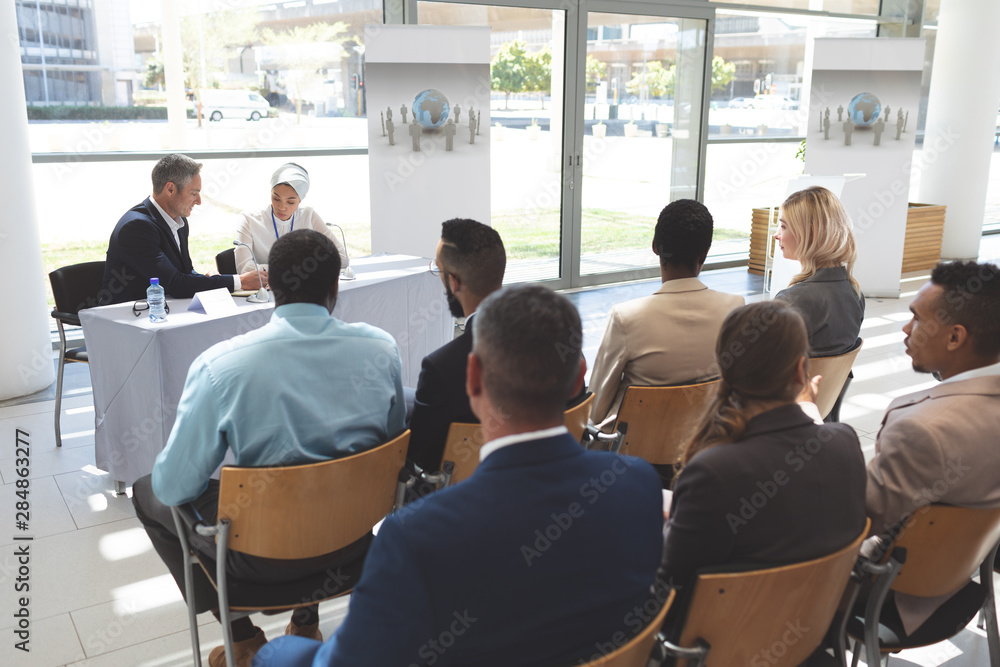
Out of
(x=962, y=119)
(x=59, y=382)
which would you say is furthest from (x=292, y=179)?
(x=962, y=119)

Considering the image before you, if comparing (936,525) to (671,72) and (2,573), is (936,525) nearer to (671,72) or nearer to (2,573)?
(2,573)

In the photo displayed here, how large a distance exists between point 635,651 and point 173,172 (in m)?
3.56

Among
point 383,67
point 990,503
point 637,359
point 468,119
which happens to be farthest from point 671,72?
point 990,503

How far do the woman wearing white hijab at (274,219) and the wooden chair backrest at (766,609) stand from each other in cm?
329

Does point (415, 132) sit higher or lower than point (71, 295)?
higher

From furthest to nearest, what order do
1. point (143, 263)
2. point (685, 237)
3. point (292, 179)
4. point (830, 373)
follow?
1. point (292, 179)
2. point (143, 263)
3. point (830, 373)
4. point (685, 237)

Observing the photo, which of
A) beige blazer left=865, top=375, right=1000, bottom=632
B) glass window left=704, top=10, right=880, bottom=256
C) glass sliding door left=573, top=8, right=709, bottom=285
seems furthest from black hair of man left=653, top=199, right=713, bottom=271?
glass window left=704, top=10, right=880, bottom=256

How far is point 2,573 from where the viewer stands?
9.67 feet

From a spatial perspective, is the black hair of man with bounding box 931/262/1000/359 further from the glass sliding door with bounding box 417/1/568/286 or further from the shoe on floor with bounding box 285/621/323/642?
the glass sliding door with bounding box 417/1/568/286

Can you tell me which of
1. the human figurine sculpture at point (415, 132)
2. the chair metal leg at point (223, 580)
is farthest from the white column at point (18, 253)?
the chair metal leg at point (223, 580)

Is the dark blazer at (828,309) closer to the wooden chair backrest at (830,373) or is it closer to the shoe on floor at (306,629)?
the wooden chair backrest at (830,373)

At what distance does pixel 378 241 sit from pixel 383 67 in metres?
1.25

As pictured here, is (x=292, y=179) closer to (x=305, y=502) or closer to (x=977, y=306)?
(x=305, y=502)

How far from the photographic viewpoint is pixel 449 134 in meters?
6.13
